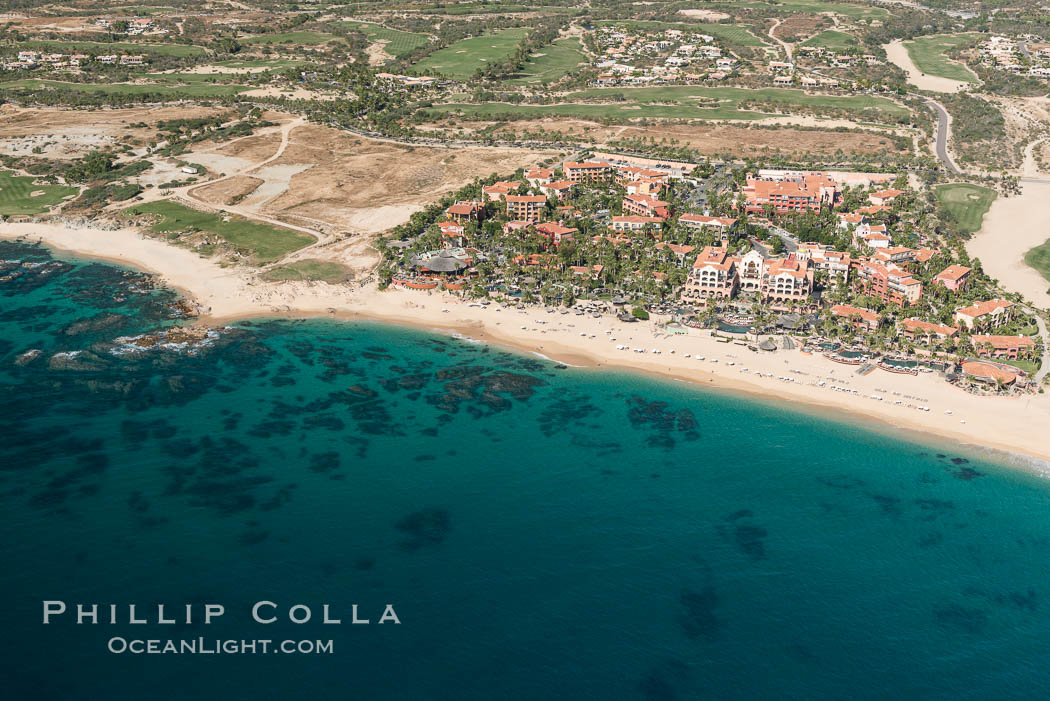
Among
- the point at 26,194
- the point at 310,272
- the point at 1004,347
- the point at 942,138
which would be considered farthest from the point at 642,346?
the point at 26,194

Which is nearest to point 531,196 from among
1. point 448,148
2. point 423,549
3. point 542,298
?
point 542,298

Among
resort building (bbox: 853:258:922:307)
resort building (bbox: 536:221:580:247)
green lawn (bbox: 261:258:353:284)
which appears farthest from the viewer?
resort building (bbox: 536:221:580:247)

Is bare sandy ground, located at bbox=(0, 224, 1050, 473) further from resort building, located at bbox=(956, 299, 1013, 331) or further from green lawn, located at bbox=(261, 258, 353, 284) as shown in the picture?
resort building, located at bbox=(956, 299, 1013, 331)

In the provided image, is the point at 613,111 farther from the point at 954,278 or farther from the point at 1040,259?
the point at 954,278

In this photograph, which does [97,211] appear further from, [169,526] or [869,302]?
[869,302]

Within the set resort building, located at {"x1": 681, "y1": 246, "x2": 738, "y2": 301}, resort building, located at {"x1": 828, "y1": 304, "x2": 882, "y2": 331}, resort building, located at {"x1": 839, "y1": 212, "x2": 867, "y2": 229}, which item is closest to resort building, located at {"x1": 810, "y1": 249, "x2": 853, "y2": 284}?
resort building, located at {"x1": 828, "y1": 304, "x2": 882, "y2": 331}

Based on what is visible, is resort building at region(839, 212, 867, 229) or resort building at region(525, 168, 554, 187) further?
resort building at region(525, 168, 554, 187)
